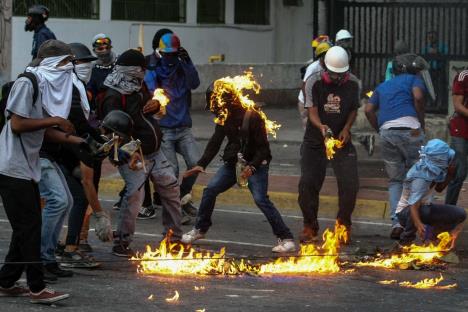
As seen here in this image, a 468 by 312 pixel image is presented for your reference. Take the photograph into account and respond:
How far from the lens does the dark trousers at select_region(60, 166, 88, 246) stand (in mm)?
8930

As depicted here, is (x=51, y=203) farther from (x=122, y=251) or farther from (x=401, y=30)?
(x=401, y=30)

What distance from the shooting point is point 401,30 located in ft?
55.5

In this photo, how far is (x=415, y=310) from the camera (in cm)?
769

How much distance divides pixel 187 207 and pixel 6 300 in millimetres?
3947

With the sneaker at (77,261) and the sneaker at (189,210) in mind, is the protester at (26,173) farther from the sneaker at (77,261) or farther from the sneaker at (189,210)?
the sneaker at (189,210)

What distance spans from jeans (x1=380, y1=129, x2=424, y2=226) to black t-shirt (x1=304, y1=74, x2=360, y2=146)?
0.59 m

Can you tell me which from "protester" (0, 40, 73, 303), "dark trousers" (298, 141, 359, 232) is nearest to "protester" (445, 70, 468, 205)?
"dark trousers" (298, 141, 359, 232)

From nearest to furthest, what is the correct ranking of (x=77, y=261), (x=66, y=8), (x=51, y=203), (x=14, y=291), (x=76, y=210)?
(x=14, y=291) → (x=51, y=203) → (x=77, y=261) → (x=76, y=210) → (x=66, y=8)

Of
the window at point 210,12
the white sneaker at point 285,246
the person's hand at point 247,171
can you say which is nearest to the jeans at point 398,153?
the white sneaker at point 285,246

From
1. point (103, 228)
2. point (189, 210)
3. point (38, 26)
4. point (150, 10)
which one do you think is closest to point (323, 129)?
point (189, 210)

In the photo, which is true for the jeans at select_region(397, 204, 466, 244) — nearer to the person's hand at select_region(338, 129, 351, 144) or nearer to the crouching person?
the crouching person

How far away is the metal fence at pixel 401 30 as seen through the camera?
16.8m

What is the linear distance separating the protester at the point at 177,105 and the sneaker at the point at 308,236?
1475mm

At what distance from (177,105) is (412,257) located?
313 cm
